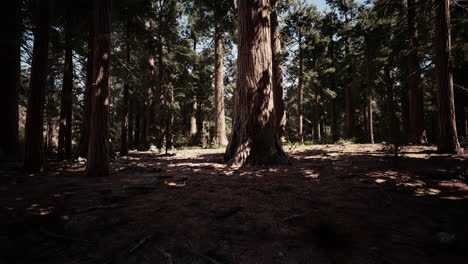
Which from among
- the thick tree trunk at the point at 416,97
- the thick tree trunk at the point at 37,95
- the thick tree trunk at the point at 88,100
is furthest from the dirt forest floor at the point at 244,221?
the thick tree trunk at the point at 416,97

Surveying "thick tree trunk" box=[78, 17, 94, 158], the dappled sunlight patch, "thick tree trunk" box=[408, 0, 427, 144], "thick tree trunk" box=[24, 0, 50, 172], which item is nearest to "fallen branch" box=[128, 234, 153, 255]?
the dappled sunlight patch

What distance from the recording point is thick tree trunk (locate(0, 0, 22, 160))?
7711 millimetres

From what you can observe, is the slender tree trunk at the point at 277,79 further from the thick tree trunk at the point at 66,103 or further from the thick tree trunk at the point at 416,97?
the thick tree trunk at the point at 66,103

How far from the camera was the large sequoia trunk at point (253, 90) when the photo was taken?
6.07 m

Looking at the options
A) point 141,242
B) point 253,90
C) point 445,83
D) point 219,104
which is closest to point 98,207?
point 141,242

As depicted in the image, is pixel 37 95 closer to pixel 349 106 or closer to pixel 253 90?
pixel 253 90

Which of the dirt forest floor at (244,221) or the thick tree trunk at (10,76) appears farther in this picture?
the thick tree trunk at (10,76)

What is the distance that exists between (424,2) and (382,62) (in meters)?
10.8

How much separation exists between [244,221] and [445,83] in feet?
28.4

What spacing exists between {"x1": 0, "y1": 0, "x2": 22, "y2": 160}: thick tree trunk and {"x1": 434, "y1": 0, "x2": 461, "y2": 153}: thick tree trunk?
15.5 metres

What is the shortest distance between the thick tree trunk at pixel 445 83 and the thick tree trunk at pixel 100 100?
33.9 ft

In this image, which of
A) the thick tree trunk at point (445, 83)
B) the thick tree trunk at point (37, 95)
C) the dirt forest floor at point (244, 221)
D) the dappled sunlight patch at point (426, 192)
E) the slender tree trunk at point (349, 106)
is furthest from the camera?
the slender tree trunk at point (349, 106)

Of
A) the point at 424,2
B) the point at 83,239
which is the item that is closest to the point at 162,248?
the point at 83,239

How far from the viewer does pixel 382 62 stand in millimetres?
17078
